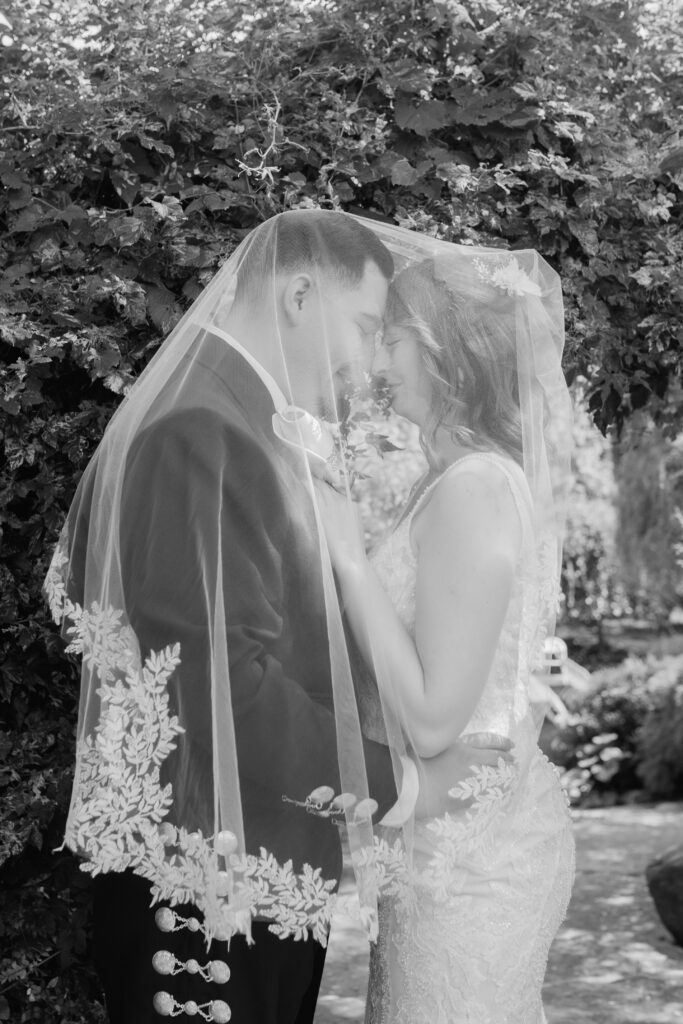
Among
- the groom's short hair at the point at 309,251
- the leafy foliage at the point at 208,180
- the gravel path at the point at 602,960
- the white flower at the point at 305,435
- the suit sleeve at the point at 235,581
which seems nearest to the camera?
the suit sleeve at the point at 235,581

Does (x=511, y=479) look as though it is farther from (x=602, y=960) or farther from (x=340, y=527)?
(x=602, y=960)

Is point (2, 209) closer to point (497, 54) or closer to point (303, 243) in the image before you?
point (303, 243)

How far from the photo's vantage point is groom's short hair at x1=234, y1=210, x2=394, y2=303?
213 centimetres

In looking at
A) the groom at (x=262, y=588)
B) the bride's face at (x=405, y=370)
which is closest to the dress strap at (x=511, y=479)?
the bride's face at (x=405, y=370)

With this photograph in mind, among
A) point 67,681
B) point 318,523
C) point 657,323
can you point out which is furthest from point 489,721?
point 657,323

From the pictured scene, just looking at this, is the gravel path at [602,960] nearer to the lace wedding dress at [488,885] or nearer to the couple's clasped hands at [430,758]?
the lace wedding dress at [488,885]

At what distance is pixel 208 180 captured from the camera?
2947mm

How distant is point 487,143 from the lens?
10.00 ft

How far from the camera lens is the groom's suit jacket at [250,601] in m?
1.92

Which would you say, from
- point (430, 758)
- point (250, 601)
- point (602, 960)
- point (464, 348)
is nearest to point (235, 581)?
point (250, 601)

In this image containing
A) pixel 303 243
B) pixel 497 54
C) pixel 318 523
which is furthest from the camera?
pixel 497 54

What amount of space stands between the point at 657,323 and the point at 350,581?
1570 mm

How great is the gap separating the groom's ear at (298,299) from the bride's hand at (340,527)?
309mm

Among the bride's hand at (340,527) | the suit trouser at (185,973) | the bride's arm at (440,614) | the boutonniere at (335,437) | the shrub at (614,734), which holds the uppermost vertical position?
the boutonniere at (335,437)
